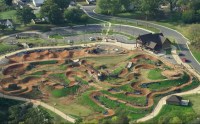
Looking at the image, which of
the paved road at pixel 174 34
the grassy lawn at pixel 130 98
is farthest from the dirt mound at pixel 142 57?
the grassy lawn at pixel 130 98

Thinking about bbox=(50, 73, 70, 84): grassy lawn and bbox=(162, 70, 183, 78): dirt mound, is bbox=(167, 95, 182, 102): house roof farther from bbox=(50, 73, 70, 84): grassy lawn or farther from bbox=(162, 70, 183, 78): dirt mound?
bbox=(50, 73, 70, 84): grassy lawn

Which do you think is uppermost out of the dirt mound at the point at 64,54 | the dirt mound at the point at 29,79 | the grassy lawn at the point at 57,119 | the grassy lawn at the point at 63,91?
the dirt mound at the point at 64,54

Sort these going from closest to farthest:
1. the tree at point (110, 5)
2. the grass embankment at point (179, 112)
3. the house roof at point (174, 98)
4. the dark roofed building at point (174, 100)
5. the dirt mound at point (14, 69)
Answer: the grass embankment at point (179, 112)
the dark roofed building at point (174, 100)
the house roof at point (174, 98)
the dirt mound at point (14, 69)
the tree at point (110, 5)

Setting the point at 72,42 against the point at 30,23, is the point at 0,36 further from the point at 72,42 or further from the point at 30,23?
the point at 72,42

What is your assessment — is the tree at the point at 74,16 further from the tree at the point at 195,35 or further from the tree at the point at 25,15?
the tree at the point at 195,35

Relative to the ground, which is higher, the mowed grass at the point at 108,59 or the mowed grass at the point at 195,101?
the mowed grass at the point at 108,59

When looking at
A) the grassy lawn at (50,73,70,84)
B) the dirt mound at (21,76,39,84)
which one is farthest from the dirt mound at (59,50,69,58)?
the dirt mound at (21,76,39,84)

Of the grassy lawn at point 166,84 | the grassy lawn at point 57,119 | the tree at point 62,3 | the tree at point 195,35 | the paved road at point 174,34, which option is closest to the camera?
the grassy lawn at point 57,119
